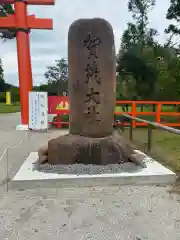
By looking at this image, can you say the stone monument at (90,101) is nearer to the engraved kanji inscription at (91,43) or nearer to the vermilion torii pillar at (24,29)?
the engraved kanji inscription at (91,43)

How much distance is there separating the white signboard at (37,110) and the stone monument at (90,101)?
479 cm

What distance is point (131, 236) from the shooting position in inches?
99.7

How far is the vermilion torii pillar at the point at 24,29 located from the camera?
1006 centimetres

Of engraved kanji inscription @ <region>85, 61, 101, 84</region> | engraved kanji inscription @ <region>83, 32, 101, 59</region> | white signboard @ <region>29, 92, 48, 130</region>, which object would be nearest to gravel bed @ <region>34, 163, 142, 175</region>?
engraved kanji inscription @ <region>85, 61, 101, 84</region>

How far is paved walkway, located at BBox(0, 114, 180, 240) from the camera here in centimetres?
259

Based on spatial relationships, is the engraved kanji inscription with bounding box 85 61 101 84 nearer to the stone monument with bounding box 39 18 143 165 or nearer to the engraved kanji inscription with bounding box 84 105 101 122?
the stone monument with bounding box 39 18 143 165

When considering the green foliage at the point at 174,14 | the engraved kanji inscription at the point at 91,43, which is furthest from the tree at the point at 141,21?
the engraved kanji inscription at the point at 91,43

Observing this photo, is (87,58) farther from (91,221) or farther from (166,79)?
(166,79)

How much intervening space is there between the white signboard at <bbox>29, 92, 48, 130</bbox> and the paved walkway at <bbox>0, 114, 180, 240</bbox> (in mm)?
5687

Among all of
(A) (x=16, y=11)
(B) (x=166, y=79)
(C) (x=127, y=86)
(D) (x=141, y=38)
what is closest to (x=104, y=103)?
(A) (x=16, y=11)

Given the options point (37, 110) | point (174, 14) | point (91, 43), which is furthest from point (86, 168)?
point (174, 14)

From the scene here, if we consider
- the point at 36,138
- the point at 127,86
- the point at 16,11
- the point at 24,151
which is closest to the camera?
the point at 24,151

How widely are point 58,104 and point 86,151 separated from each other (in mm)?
6477

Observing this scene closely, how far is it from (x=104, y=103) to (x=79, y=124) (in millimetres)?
535
